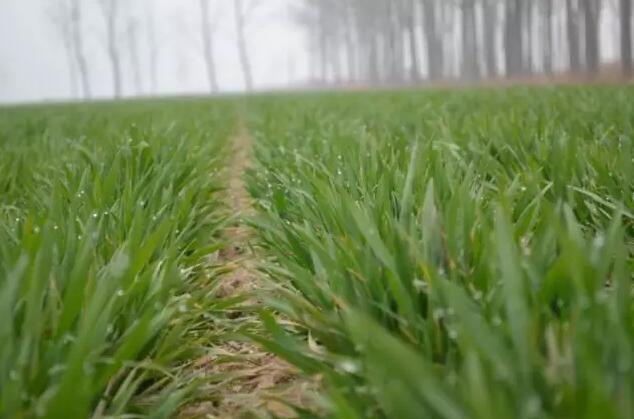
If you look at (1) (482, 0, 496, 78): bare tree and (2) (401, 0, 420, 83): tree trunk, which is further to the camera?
(2) (401, 0, 420, 83): tree trunk

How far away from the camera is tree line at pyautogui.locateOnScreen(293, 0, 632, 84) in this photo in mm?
23172

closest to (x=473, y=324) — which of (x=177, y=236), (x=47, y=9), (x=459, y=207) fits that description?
(x=459, y=207)

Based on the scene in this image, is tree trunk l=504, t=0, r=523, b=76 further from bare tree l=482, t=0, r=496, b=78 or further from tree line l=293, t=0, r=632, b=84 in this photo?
bare tree l=482, t=0, r=496, b=78

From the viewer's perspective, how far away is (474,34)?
94.7 feet

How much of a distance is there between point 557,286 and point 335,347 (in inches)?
16.6

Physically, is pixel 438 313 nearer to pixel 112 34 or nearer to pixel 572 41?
pixel 572 41

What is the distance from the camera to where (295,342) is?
1211 mm

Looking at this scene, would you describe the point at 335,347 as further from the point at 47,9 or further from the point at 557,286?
the point at 47,9

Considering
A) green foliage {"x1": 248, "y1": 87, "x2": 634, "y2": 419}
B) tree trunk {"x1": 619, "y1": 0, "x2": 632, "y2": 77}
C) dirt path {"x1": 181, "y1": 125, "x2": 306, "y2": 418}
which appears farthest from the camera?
tree trunk {"x1": 619, "y1": 0, "x2": 632, "y2": 77}

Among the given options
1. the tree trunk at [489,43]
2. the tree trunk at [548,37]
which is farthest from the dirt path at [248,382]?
the tree trunk at [489,43]

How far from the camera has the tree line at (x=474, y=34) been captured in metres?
23.2

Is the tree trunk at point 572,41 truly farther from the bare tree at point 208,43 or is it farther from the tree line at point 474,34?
the bare tree at point 208,43

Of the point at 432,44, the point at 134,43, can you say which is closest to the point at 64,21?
the point at 134,43

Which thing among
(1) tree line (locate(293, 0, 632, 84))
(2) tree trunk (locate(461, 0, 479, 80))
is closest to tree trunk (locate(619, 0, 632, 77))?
(1) tree line (locate(293, 0, 632, 84))
